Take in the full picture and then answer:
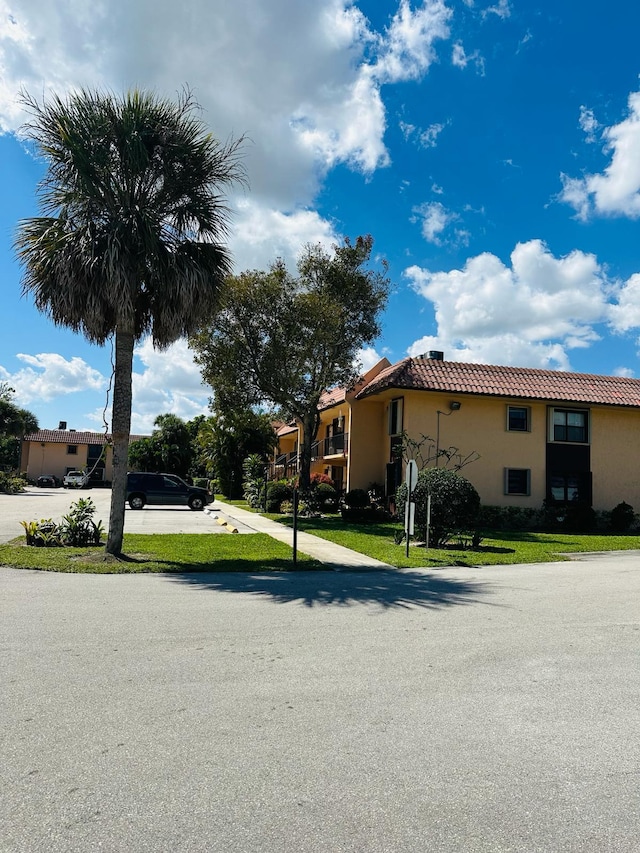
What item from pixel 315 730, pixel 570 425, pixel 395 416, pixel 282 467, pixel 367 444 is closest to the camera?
pixel 315 730

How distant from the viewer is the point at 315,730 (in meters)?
4.61

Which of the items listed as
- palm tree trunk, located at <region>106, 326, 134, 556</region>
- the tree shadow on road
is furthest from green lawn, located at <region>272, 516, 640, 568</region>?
palm tree trunk, located at <region>106, 326, 134, 556</region>

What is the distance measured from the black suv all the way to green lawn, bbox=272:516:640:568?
7.90m

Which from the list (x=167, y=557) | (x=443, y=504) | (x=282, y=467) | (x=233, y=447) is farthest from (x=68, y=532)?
(x=282, y=467)

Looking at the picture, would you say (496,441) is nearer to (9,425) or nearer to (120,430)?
(120,430)

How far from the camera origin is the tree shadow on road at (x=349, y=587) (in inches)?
390

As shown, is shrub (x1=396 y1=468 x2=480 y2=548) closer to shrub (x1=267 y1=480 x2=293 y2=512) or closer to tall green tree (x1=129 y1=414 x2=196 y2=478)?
shrub (x1=267 y1=480 x2=293 y2=512)

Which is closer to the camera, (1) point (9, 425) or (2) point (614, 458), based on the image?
(2) point (614, 458)

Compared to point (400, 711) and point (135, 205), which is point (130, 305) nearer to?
point (135, 205)

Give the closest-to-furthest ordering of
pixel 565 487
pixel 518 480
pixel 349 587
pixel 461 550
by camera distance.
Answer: pixel 349 587, pixel 461 550, pixel 518 480, pixel 565 487

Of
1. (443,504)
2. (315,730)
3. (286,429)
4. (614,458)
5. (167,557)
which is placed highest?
(286,429)

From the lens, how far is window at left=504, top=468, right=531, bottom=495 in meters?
28.5

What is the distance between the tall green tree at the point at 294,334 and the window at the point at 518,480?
26.1ft

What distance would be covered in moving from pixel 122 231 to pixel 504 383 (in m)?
19.7
